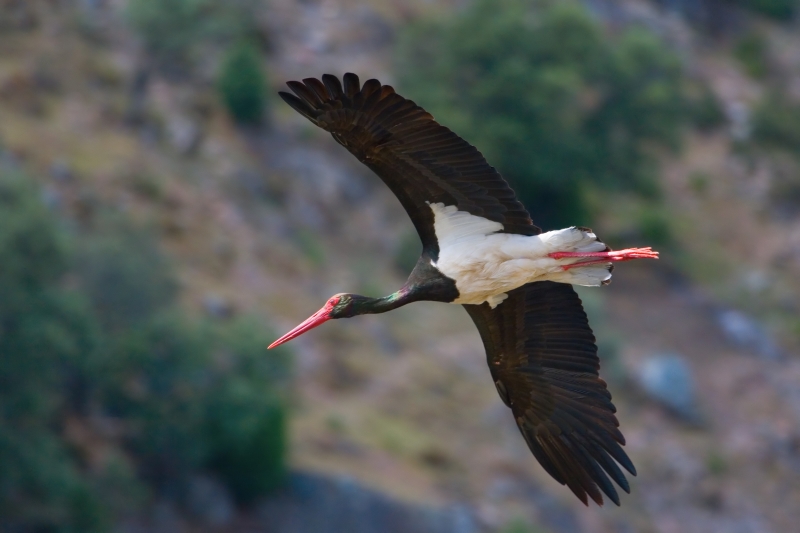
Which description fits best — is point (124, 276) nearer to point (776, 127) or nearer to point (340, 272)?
point (340, 272)

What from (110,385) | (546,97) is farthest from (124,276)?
(546,97)

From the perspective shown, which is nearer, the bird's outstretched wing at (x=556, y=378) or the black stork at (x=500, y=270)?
the black stork at (x=500, y=270)

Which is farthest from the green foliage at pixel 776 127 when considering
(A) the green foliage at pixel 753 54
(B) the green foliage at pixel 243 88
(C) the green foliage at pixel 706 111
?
(B) the green foliage at pixel 243 88

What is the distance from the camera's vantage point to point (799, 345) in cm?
4475

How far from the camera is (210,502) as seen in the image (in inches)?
1244

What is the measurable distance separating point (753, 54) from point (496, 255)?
52479mm

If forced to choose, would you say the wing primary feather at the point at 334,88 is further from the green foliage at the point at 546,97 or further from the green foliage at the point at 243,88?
the green foliage at the point at 546,97

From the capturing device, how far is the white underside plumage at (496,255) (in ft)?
36.8

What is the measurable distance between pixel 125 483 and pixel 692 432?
1774 centimetres

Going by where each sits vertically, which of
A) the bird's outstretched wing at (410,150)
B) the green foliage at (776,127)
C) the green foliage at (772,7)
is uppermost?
the green foliage at (772,7)

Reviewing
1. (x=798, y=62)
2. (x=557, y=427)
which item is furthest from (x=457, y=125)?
(x=557, y=427)

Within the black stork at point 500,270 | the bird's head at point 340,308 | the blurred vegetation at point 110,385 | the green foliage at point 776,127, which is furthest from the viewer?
the green foliage at point 776,127

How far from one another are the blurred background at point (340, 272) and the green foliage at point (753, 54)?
0.95 m

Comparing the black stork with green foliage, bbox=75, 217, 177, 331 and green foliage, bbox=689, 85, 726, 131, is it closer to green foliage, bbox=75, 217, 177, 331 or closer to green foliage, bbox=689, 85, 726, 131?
green foliage, bbox=75, 217, 177, 331
